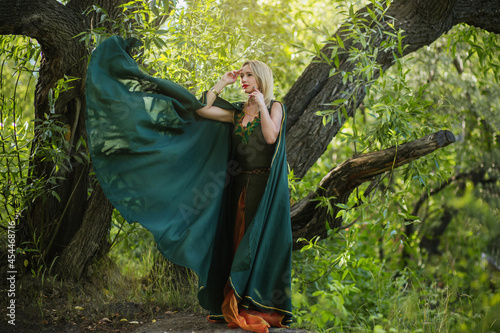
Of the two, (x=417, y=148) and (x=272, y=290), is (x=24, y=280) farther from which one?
(x=417, y=148)

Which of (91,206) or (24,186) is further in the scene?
(91,206)

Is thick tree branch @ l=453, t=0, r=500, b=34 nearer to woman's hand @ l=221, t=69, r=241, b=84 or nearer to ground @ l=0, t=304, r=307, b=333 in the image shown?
woman's hand @ l=221, t=69, r=241, b=84

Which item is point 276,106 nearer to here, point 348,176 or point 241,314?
point 348,176

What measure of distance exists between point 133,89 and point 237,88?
121 inches

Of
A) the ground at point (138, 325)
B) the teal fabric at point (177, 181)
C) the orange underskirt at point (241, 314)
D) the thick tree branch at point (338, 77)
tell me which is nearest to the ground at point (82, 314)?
the ground at point (138, 325)

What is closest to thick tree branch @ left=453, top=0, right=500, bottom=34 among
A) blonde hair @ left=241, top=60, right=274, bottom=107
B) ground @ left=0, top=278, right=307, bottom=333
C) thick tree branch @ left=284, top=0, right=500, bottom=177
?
thick tree branch @ left=284, top=0, right=500, bottom=177

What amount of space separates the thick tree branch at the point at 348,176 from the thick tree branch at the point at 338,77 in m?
0.56

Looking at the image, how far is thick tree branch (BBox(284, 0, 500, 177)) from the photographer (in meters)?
4.13

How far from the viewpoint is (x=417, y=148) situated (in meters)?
3.14

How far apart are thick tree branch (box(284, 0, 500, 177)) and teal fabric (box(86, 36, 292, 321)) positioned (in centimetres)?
113

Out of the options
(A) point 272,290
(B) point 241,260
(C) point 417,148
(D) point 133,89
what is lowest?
(A) point 272,290

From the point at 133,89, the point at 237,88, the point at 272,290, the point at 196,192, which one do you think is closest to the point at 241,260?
the point at 272,290

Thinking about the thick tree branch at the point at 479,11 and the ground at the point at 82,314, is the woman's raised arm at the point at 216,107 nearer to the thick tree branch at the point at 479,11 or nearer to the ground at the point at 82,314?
the ground at the point at 82,314

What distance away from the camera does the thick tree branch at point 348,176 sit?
312 cm
